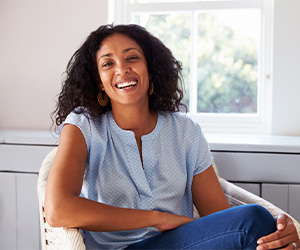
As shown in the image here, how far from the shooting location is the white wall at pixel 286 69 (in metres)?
2.09

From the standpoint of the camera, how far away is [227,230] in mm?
1150

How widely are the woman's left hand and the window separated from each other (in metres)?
1.12

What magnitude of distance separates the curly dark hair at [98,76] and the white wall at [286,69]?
2.48 feet

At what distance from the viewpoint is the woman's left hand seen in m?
1.11

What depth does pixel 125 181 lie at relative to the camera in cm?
138

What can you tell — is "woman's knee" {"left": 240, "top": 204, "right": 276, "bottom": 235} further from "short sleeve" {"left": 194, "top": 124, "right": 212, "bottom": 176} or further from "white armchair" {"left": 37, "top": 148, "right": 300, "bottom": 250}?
"short sleeve" {"left": 194, "top": 124, "right": 212, "bottom": 176}

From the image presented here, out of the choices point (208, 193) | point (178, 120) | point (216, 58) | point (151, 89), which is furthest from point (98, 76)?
point (216, 58)

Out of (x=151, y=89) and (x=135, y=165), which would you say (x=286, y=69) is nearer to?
(x=151, y=89)

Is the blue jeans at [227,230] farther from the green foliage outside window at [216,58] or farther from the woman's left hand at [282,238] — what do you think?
the green foliage outside window at [216,58]

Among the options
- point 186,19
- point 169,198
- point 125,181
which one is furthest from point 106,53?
point 186,19

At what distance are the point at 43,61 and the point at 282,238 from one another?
166 cm

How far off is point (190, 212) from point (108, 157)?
395mm

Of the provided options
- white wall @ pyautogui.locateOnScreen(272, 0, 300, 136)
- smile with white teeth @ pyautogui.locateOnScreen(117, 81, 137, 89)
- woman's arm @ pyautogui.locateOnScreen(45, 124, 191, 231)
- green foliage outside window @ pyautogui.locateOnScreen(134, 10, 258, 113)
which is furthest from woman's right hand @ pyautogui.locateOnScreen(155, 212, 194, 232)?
green foliage outside window @ pyautogui.locateOnScreen(134, 10, 258, 113)

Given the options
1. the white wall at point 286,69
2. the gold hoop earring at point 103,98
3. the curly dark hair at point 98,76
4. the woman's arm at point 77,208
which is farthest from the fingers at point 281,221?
the white wall at point 286,69
